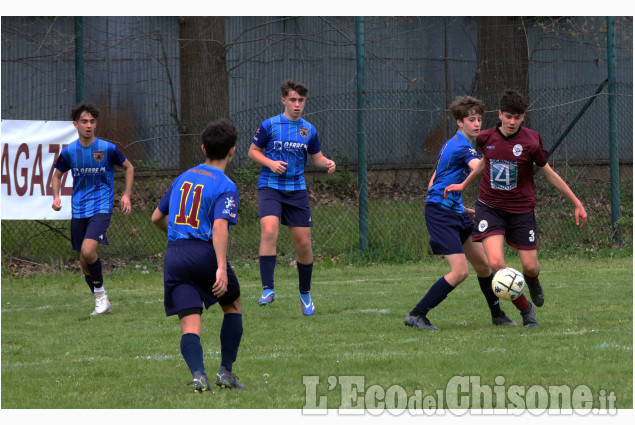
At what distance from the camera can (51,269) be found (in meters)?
12.4

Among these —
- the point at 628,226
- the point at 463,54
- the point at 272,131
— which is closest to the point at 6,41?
the point at 272,131

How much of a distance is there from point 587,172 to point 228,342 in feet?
36.7

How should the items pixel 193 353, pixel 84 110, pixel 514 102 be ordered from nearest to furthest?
1. pixel 193 353
2. pixel 514 102
3. pixel 84 110

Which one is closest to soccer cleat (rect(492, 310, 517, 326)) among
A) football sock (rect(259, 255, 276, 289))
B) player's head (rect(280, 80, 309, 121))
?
football sock (rect(259, 255, 276, 289))

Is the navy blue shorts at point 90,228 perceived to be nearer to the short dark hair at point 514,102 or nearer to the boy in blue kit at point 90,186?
the boy in blue kit at point 90,186

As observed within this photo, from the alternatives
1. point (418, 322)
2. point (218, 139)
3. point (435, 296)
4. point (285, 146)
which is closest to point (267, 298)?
point (285, 146)

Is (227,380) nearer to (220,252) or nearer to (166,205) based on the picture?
(220,252)

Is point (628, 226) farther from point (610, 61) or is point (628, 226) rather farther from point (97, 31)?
point (97, 31)

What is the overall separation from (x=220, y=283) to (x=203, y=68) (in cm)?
1033

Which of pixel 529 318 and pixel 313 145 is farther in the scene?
pixel 313 145

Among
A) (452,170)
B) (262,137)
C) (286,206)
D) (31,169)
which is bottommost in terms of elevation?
(286,206)

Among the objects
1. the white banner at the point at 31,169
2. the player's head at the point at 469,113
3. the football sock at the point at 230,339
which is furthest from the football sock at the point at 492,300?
the white banner at the point at 31,169

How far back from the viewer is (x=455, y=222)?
754 centimetres

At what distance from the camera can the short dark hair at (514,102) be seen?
7.04 m
